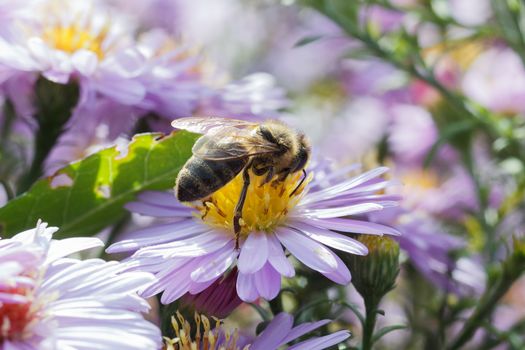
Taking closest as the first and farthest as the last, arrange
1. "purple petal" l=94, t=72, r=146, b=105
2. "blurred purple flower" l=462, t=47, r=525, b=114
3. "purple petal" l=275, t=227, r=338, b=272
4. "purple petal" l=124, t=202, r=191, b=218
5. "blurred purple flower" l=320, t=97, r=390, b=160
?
"purple petal" l=275, t=227, r=338, b=272, "purple petal" l=124, t=202, r=191, b=218, "purple petal" l=94, t=72, r=146, b=105, "blurred purple flower" l=462, t=47, r=525, b=114, "blurred purple flower" l=320, t=97, r=390, b=160

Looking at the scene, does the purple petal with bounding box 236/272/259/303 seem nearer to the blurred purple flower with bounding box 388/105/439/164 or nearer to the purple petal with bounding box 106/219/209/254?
the purple petal with bounding box 106/219/209/254

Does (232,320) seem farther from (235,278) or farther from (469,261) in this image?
(235,278)

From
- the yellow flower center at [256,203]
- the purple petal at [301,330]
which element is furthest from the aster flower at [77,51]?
the purple petal at [301,330]

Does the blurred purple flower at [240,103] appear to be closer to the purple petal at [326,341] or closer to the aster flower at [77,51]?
the aster flower at [77,51]

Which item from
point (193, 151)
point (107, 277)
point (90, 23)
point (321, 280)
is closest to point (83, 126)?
point (90, 23)

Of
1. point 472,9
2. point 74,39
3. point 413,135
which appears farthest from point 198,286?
point 472,9

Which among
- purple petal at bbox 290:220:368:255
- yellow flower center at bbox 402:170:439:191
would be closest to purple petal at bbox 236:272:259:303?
purple petal at bbox 290:220:368:255
